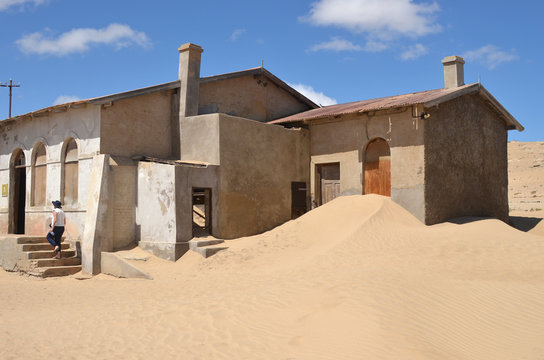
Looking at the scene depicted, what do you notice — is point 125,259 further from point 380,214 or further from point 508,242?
point 508,242

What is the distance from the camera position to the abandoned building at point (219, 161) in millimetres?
14797

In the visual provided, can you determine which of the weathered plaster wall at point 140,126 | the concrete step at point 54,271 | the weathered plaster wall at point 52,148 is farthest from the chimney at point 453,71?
the concrete step at point 54,271

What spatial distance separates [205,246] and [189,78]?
6337 millimetres

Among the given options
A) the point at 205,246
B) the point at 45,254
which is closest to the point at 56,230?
the point at 45,254

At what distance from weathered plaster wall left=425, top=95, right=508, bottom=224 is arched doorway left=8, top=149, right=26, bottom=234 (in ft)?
48.3

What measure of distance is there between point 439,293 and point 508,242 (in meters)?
5.85

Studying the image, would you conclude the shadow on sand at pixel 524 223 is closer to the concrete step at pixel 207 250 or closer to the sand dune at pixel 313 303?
the sand dune at pixel 313 303

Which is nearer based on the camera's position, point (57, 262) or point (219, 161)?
point (57, 262)

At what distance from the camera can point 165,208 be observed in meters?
14.5

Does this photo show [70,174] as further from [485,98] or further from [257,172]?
[485,98]

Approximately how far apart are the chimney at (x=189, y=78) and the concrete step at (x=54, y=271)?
241 inches

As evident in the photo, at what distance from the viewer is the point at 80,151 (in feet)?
52.1

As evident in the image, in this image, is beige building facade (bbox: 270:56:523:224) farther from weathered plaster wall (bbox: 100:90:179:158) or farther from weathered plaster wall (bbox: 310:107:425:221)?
weathered plaster wall (bbox: 100:90:179:158)

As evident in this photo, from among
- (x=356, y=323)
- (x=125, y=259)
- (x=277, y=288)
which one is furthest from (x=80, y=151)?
(x=356, y=323)
